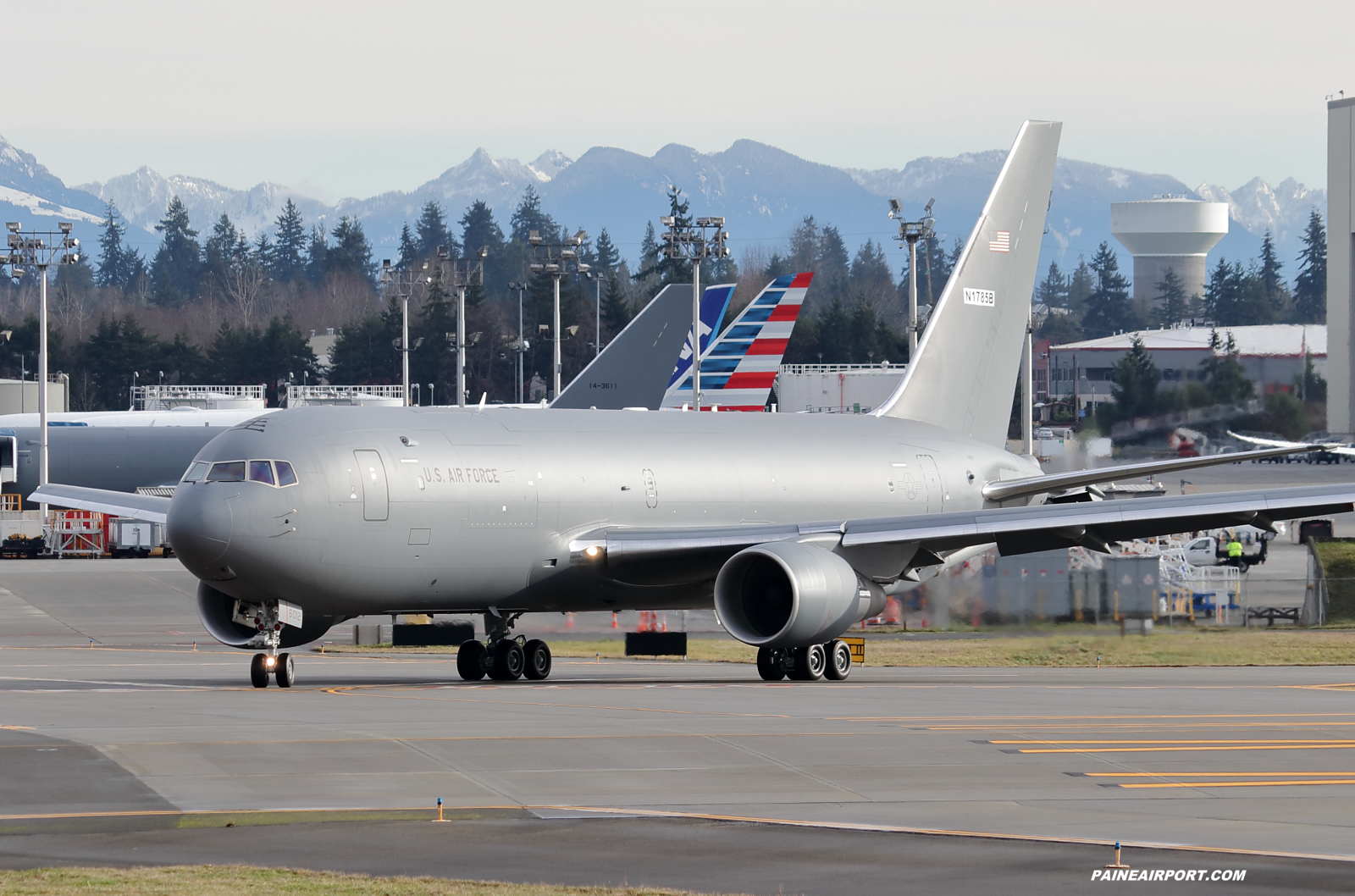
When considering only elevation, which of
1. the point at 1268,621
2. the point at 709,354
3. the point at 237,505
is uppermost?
the point at 709,354

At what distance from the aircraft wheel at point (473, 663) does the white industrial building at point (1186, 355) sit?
269ft

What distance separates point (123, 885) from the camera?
12484 millimetres

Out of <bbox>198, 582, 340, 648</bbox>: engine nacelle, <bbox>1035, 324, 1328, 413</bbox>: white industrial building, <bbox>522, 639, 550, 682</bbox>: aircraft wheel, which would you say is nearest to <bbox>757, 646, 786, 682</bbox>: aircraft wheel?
<bbox>522, 639, 550, 682</bbox>: aircraft wheel

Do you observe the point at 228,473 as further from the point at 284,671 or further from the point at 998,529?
the point at 998,529

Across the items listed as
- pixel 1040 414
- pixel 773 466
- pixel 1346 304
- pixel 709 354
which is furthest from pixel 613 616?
pixel 1040 414

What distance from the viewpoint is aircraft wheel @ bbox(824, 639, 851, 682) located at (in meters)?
32.4

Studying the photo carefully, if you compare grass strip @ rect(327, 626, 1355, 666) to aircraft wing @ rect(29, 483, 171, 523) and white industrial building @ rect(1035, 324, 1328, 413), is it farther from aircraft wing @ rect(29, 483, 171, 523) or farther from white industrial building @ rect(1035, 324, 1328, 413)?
white industrial building @ rect(1035, 324, 1328, 413)

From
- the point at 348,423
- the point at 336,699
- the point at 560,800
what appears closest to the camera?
the point at 560,800

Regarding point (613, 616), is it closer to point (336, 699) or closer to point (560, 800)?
point (336, 699)

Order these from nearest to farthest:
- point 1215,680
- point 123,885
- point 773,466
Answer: point 123,885 < point 1215,680 < point 773,466

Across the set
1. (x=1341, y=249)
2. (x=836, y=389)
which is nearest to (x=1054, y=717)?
(x=836, y=389)

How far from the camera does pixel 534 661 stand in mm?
32750

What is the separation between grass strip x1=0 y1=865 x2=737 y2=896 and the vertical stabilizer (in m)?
27.7

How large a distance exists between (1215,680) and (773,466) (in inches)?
354
